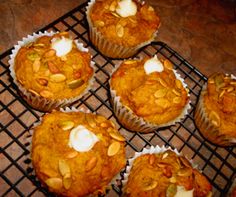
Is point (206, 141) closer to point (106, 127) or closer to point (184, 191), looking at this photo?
point (184, 191)

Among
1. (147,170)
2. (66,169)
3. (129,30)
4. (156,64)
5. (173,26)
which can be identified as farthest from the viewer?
(173,26)

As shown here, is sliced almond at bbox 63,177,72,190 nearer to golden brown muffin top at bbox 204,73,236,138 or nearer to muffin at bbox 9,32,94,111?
muffin at bbox 9,32,94,111

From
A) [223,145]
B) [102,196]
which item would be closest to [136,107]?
[102,196]

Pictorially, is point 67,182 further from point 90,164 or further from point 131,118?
point 131,118

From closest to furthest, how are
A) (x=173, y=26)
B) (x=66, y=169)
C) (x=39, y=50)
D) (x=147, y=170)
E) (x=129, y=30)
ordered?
(x=66, y=169) < (x=147, y=170) < (x=39, y=50) < (x=129, y=30) < (x=173, y=26)

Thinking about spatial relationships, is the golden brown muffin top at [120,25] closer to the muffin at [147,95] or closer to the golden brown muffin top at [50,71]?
the muffin at [147,95]

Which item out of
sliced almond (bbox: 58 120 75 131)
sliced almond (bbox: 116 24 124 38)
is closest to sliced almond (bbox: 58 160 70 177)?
sliced almond (bbox: 58 120 75 131)
